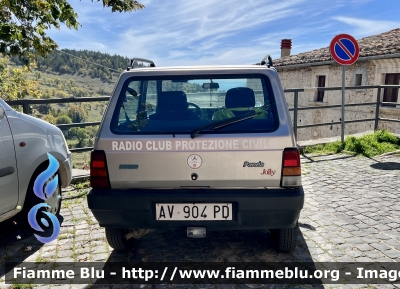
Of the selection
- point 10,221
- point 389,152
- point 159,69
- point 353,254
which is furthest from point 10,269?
point 389,152

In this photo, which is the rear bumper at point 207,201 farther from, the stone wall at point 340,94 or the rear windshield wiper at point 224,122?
the stone wall at point 340,94

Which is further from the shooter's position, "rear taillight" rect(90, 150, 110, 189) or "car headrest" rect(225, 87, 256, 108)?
"car headrest" rect(225, 87, 256, 108)

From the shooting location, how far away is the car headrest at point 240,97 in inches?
110

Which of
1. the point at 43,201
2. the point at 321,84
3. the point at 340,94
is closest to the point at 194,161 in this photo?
the point at 43,201

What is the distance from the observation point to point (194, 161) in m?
2.59

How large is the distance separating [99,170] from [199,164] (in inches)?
32.7

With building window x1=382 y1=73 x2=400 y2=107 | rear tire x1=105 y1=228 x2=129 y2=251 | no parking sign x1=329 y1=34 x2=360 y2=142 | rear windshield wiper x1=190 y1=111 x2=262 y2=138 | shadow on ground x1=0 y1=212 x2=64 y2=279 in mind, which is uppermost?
no parking sign x1=329 y1=34 x2=360 y2=142

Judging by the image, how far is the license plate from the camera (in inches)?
103

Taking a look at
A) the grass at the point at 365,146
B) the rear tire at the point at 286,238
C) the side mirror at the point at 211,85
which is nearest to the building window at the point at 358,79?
the grass at the point at 365,146

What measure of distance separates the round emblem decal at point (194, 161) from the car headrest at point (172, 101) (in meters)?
0.47

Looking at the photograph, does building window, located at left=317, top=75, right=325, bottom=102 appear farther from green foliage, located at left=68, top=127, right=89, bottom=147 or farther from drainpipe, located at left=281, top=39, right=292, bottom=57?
green foliage, located at left=68, top=127, right=89, bottom=147

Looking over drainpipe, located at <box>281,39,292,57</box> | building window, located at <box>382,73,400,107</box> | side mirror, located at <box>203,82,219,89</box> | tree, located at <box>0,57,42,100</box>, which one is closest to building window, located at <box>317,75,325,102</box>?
building window, located at <box>382,73,400,107</box>

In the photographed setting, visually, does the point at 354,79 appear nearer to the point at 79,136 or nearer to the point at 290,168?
the point at 79,136

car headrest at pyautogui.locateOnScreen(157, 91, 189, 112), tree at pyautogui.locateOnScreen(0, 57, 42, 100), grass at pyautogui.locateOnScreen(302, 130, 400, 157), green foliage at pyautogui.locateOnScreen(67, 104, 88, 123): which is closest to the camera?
car headrest at pyautogui.locateOnScreen(157, 91, 189, 112)
